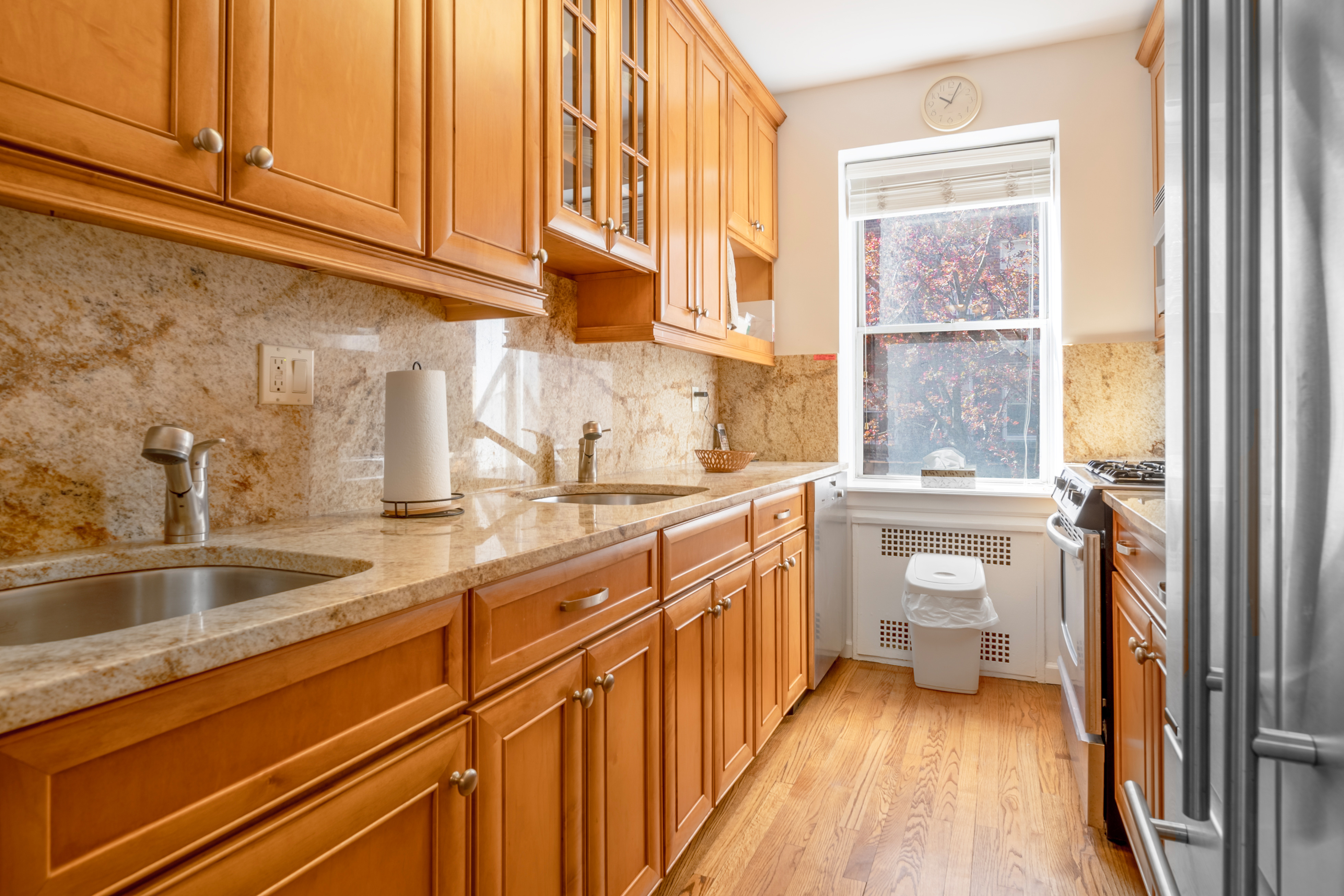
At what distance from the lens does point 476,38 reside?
4.79 ft

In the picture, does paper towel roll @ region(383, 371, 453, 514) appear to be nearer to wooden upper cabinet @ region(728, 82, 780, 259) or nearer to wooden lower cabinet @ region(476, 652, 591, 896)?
wooden lower cabinet @ region(476, 652, 591, 896)

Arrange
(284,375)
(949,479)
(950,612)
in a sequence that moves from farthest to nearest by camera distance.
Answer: (949,479) → (950,612) → (284,375)

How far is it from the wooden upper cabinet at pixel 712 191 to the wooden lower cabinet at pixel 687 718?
1240 mm

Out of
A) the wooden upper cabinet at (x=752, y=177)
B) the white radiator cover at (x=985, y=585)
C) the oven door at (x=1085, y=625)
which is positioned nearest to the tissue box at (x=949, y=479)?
the white radiator cover at (x=985, y=585)

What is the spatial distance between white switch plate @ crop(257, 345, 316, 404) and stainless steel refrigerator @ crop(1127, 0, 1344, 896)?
1448 mm

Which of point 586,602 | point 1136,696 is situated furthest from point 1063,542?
point 586,602

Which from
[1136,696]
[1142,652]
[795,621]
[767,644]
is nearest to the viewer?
[1142,652]

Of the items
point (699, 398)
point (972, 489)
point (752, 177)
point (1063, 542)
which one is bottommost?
point (1063, 542)

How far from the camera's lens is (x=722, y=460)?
9.03 ft

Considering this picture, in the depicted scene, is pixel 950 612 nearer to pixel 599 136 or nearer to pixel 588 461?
pixel 588 461

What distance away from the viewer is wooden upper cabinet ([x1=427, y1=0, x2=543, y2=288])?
1370mm

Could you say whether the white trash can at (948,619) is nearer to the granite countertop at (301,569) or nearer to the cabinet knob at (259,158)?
the granite countertop at (301,569)

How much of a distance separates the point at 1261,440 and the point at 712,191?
2.44 m

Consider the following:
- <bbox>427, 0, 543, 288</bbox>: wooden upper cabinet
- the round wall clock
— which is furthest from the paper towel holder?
the round wall clock
